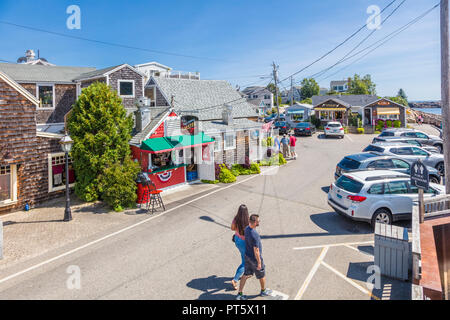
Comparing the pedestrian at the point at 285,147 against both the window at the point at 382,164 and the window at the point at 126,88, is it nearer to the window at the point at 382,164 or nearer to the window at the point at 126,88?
the window at the point at 382,164

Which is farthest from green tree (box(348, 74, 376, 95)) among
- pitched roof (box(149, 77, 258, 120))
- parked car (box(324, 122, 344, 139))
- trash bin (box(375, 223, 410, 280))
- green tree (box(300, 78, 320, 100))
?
trash bin (box(375, 223, 410, 280))

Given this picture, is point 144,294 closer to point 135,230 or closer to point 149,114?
point 135,230

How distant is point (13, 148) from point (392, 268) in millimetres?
14312

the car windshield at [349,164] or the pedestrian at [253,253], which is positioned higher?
the car windshield at [349,164]

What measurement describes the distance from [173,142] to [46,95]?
11.4 metres

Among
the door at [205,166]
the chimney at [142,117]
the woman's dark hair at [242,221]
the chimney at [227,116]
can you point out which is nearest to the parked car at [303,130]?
the chimney at [227,116]

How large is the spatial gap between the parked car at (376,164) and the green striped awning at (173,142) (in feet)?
25.0

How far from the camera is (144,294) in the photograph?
692cm

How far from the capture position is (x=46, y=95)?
20.9m

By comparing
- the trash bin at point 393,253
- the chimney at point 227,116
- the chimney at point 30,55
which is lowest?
the trash bin at point 393,253

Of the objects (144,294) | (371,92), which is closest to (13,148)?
(144,294)

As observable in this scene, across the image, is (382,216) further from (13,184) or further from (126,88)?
(126,88)

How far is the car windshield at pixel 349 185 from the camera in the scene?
10.4 metres
